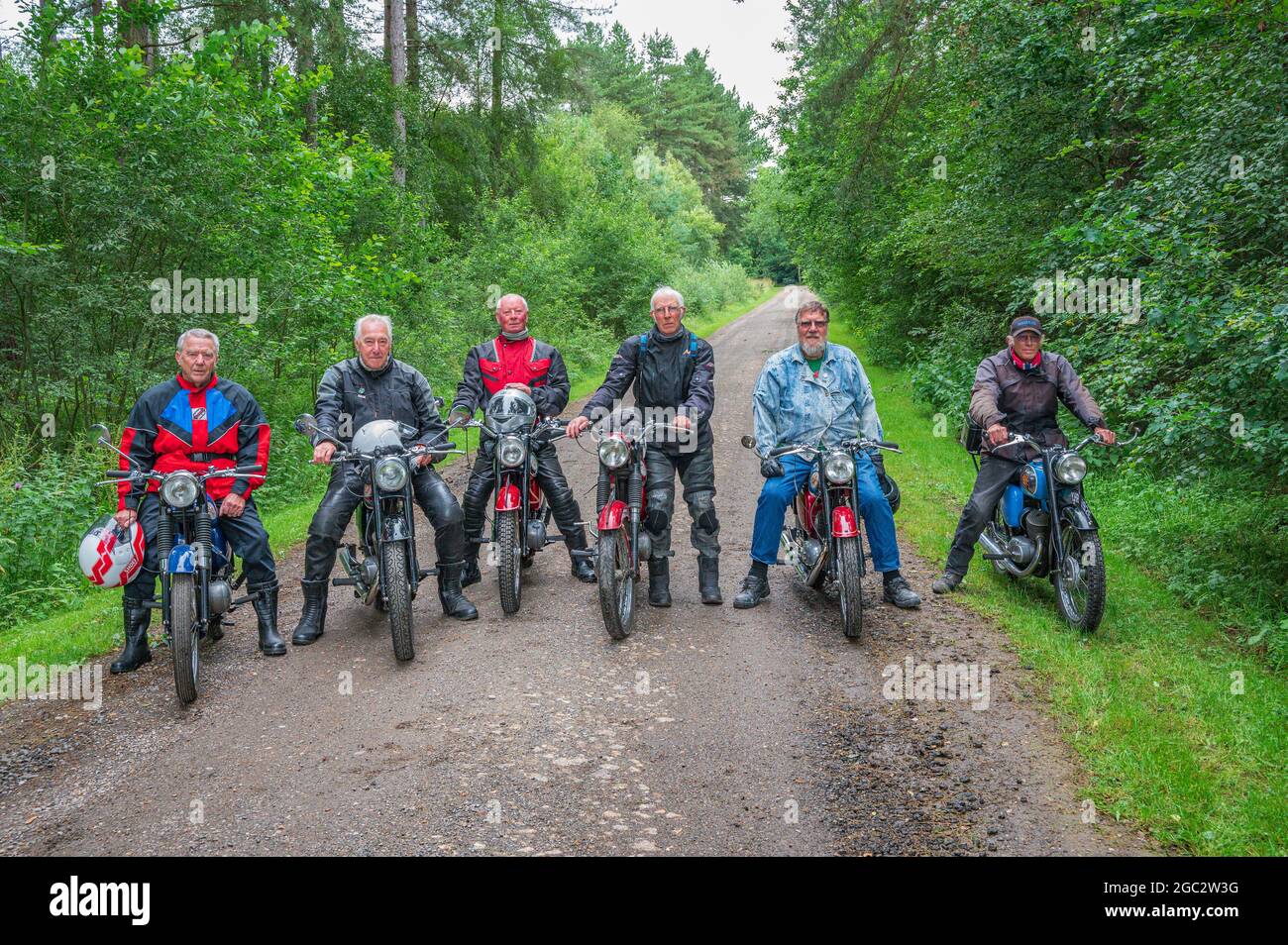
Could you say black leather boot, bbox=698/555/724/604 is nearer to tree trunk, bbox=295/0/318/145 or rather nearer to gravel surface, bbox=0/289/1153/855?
gravel surface, bbox=0/289/1153/855

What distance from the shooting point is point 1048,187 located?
36.5ft

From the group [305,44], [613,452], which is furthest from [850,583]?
[305,44]

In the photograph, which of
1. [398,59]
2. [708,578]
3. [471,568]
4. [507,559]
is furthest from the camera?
[398,59]

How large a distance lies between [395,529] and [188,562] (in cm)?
120

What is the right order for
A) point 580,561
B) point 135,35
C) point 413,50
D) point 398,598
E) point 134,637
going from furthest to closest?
point 413,50 → point 135,35 → point 580,561 → point 134,637 → point 398,598

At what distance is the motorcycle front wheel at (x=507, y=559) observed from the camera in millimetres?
6570

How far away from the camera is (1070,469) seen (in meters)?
6.16

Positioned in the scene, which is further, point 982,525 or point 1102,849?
point 982,525

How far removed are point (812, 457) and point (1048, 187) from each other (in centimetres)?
678

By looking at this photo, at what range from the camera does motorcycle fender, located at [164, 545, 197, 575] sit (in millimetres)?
5250

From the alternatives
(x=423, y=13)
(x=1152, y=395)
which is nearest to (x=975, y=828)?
(x=1152, y=395)

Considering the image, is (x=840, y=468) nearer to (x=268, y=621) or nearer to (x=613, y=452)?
(x=613, y=452)

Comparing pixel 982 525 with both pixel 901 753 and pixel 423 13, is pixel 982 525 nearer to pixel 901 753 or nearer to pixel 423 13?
pixel 901 753

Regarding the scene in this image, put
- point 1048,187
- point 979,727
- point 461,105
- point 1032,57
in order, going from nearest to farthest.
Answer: point 979,727 < point 1032,57 < point 1048,187 < point 461,105
